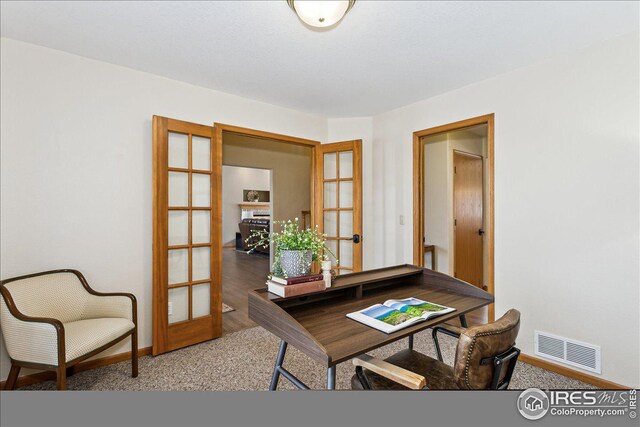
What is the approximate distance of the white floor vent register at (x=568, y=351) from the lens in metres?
2.19

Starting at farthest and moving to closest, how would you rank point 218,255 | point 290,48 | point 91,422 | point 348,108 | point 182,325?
point 348,108 < point 218,255 < point 182,325 < point 290,48 < point 91,422

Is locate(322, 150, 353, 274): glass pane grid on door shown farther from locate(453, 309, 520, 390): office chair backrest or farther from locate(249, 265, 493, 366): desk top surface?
locate(453, 309, 520, 390): office chair backrest

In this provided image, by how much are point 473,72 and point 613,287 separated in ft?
6.37

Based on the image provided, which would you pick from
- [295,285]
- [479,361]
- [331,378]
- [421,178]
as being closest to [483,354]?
[479,361]

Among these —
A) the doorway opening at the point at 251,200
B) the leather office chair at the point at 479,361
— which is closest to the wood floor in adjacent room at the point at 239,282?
the doorway opening at the point at 251,200

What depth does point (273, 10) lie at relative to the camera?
1850 mm

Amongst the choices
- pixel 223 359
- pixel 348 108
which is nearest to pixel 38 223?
pixel 223 359

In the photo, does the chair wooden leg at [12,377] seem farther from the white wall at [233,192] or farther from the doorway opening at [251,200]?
the white wall at [233,192]

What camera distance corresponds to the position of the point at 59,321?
6.04 ft

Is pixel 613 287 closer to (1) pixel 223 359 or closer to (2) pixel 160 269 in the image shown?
(1) pixel 223 359

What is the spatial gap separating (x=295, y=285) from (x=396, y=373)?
613 mm

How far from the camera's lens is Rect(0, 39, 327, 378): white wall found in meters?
2.18

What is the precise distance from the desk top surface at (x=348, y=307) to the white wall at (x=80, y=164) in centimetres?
168

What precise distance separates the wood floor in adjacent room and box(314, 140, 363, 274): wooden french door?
133cm
